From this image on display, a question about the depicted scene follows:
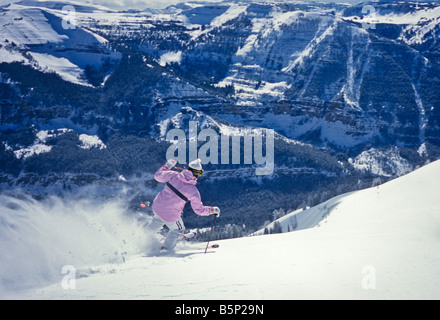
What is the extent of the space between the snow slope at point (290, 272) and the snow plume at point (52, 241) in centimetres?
80

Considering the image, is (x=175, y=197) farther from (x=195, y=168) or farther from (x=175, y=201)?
(x=195, y=168)

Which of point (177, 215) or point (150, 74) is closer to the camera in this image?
point (177, 215)

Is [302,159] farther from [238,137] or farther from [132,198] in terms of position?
[132,198]

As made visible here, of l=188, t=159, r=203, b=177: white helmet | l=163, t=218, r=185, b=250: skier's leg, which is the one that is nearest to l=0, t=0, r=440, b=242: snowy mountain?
l=188, t=159, r=203, b=177: white helmet

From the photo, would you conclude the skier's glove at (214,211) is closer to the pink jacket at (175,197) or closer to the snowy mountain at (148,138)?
the pink jacket at (175,197)

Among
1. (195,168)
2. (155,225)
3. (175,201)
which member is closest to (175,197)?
(175,201)

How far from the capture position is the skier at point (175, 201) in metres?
21.5

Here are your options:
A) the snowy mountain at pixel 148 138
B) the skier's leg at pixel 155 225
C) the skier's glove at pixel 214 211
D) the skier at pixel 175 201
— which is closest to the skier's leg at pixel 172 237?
the skier at pixel 175 201

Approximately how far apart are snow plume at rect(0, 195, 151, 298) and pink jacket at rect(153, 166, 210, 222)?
64.1 inches

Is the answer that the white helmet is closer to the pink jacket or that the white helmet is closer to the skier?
the skier

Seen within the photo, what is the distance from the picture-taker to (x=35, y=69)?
177 meters

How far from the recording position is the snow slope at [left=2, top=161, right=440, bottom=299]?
1356 cm

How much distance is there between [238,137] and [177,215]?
133 meters
